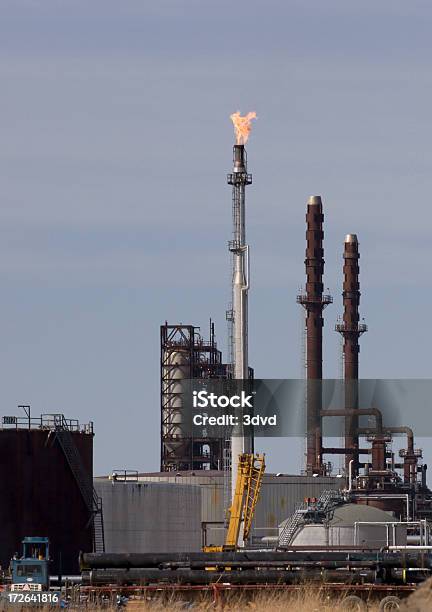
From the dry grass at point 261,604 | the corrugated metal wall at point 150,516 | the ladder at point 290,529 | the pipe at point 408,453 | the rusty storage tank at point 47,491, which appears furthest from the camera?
the pipe at point 408,453

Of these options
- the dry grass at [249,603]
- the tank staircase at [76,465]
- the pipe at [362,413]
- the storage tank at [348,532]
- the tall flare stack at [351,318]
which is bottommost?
the dry grass at [249,603]

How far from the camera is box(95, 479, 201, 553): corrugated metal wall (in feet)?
264

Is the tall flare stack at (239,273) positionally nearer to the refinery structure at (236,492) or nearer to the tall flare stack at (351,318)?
the refinery structure at (236,492)

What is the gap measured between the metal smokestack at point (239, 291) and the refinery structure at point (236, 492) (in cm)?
7

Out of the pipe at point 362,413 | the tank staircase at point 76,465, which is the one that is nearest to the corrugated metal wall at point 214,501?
the pipe at point 362,413

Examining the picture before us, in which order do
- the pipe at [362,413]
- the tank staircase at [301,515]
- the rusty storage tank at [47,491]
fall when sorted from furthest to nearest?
the pipe at [362,413] → the tank staircase at [301,515] → the rusty storage tank at [47,491]

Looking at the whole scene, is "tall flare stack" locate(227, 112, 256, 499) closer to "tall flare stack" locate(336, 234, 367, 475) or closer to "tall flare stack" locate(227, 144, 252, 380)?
"tall flare stack" locate(227, 144, 252, 380)

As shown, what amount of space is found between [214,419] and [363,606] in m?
64.2

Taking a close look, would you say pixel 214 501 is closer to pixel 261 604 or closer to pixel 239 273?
pixel 239 273

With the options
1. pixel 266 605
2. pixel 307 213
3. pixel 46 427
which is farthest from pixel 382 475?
pixel 266 605

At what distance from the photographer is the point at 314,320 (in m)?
109

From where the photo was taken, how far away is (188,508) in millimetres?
87250

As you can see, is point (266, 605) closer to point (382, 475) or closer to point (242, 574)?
point (242, 574)

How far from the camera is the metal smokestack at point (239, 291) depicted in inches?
3125
